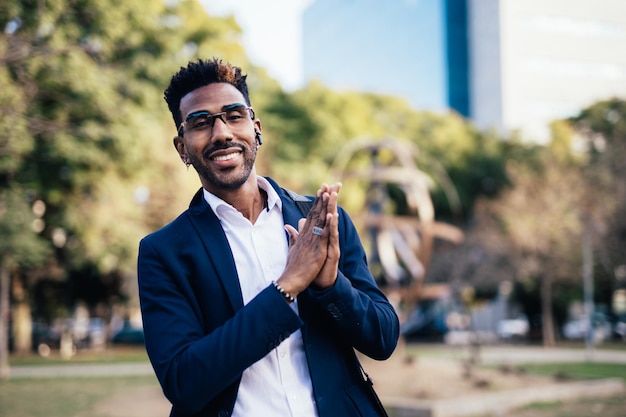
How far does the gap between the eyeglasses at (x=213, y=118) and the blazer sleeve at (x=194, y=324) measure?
34cm

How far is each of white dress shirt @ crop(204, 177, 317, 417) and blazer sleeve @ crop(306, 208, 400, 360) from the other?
16 centimetres

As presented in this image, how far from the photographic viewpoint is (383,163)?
25906 mm

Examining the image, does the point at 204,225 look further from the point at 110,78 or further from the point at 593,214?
the point at 593,214

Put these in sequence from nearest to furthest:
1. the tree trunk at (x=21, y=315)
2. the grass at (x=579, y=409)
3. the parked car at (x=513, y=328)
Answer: the grass at (x=579, y=409)
the tree trunk at (x=21, y=315)
the parked car at (x=513, y=328)

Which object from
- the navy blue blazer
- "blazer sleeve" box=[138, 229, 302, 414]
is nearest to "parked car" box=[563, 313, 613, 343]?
the navy blue blazer

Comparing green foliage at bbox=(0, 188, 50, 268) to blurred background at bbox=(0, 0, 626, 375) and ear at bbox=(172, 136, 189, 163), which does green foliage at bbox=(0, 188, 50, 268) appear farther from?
ear at bbox=(172, 136, 189, 163)

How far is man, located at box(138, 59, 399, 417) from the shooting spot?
1916mm

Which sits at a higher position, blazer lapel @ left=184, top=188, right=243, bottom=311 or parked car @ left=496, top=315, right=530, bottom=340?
blazer lapel @ left=184, top=188, right=243, bottom=311

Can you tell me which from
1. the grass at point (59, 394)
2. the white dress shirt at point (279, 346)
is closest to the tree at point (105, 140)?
the grass at point (59, 394)

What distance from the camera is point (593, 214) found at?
27594mm

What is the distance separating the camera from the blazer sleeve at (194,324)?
6.18 ft

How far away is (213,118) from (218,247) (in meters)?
0.42

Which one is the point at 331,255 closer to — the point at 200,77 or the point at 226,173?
the point at 226,173

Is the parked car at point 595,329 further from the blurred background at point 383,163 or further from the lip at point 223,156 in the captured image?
the lip at point 223,156
